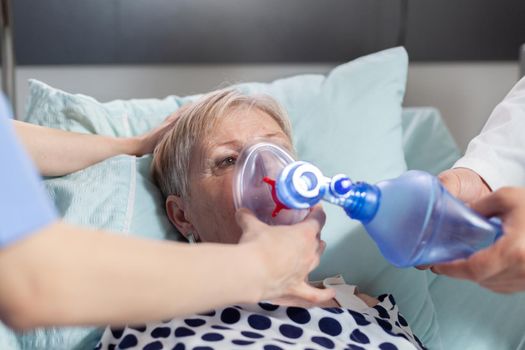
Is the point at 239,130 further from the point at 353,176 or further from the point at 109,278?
the point at 109,278

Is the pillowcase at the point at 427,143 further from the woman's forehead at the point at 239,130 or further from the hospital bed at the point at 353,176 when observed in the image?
the woman's forehead at the point at 239,130

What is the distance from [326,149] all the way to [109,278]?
1110mm

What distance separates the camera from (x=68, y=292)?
0.73m

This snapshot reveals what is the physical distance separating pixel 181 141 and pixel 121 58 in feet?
3.58

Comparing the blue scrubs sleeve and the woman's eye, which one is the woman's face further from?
the blue scrubs sleeve

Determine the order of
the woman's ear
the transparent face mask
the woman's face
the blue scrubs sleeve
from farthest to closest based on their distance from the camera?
1. the woman's ear
2. the woman's face
3. the transparent face mask
4. the blue scrubs sleeve

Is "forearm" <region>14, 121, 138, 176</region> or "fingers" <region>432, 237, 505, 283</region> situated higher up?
"fingers" <region>432, 237, 505, 283</region>

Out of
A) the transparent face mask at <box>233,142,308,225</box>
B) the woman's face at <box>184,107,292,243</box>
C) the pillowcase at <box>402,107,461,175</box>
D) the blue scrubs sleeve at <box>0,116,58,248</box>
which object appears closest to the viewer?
the blue scrubs sleeve at <box>0,116,58,248</box>

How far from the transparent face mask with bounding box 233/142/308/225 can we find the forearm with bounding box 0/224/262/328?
1.19 ft

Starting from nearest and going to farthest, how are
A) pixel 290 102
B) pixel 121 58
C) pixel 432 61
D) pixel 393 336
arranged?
1. pixel 393 336
2. pixel 290 102
3. pixel 121 58
4. pixel 432 61

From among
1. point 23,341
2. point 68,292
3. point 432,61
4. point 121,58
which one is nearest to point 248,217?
point 68,292

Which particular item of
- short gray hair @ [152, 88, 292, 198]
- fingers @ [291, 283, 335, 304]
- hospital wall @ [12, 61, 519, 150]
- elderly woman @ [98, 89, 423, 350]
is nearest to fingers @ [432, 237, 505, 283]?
fingers @ [291, 283, 335, 304]

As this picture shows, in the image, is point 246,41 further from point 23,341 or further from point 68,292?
point 68,292

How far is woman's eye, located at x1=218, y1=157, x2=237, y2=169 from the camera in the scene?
1419mm
